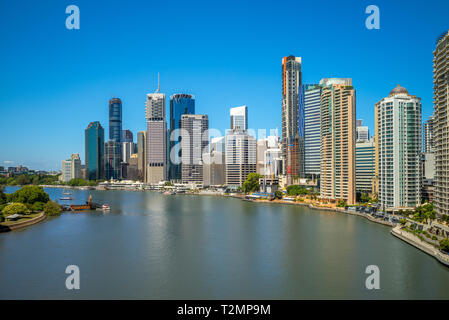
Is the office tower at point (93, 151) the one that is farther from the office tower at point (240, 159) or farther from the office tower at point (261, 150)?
the office tower at point (240, 159)

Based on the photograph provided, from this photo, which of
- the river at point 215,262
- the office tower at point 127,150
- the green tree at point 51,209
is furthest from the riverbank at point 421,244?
the office tower at point 127,150

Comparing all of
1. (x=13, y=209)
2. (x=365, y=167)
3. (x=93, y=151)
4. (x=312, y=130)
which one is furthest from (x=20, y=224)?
(x=93, y=151)

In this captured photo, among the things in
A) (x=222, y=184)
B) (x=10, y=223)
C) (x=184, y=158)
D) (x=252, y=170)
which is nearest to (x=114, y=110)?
(x=184, y=158)

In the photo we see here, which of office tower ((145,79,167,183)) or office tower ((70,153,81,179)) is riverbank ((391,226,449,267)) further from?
office tower ((70,153,81,179))

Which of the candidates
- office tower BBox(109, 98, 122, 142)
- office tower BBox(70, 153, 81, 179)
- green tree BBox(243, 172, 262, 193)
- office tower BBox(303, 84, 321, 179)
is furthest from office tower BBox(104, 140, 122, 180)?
office tower BBox(303, 84, 321, 179)

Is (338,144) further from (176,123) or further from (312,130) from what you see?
(176,123)
